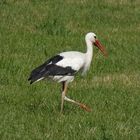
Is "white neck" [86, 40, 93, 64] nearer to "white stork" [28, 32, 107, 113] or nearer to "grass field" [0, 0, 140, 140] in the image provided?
"white stork" [28, 32, 107, 113]

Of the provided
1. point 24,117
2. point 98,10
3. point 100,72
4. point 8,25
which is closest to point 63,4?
point 98,10

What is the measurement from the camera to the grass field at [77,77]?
10.2 meters

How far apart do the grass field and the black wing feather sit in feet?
1.82

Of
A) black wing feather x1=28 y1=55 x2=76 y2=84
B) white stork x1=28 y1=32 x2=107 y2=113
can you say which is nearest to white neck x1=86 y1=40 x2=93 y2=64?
white stork x1=28 y1=32 x2=107 y2=113

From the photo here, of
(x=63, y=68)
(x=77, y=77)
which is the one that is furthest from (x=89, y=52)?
(x=77, y=77)

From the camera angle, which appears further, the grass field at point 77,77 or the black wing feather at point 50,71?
the black wing feather at point 50,71

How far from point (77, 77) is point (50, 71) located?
2.42 metres

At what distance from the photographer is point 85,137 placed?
9.66m

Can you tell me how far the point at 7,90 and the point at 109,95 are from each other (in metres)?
1.84

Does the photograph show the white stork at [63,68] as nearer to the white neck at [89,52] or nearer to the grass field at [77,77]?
the white neck at [89,52]

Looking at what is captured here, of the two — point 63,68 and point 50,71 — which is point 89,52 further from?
point 50,71

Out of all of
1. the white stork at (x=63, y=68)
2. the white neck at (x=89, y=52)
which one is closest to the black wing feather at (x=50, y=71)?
the white stork at (x=63, y=68)

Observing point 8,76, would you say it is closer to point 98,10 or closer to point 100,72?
point 100,72

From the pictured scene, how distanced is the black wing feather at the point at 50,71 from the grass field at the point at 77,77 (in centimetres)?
56
